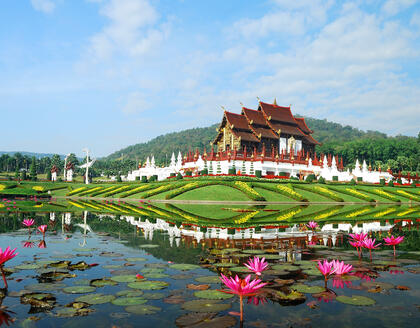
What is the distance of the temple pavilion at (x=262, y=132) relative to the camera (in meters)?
57.4

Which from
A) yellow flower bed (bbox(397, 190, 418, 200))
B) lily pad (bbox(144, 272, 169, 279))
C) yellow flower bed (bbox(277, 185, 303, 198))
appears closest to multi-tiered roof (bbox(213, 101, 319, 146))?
yellow flower bed (bbox(277, 185, 303, 198))

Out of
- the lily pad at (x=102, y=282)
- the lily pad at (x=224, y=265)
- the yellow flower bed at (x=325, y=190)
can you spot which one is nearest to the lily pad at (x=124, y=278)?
the lily pad at (x=102, y=282)

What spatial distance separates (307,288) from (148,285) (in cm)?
339

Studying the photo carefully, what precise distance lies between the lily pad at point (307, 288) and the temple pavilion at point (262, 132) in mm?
47777

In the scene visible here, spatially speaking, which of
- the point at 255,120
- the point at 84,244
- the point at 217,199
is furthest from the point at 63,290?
the point at 255,120

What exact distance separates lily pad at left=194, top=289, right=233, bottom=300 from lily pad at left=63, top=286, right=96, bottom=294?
Answer: 2.18 meters

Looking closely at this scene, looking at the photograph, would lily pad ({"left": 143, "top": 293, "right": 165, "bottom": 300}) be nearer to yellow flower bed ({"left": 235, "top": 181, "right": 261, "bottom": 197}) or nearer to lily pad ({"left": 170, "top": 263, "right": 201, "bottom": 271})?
lily pad ({"left": 170, "top": 263, "right": 201, "bottom": 271})

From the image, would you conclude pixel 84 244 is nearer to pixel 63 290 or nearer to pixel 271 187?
pixel 63 290

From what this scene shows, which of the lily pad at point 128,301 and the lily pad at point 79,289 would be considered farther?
the lily pad at point 79,289

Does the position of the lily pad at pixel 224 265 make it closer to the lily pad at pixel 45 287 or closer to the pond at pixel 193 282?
the pond at pixel 193 282

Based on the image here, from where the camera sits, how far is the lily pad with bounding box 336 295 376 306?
21.9ft

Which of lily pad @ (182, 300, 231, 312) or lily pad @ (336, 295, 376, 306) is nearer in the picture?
lily pad @ (182, 300, 231, 312)

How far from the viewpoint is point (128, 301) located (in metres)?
6.61

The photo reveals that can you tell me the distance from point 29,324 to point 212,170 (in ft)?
155
